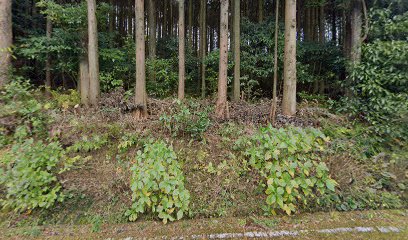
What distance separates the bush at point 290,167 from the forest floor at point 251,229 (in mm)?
315

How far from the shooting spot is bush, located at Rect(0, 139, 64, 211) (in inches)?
121

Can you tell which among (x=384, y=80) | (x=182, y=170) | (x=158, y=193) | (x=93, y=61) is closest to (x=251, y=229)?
(x=158, y=193)

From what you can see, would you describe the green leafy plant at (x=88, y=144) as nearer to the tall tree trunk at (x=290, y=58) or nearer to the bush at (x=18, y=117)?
the bush at (x=18, y=117)

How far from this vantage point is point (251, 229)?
2873 millimetres

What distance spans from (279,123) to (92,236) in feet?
15.2

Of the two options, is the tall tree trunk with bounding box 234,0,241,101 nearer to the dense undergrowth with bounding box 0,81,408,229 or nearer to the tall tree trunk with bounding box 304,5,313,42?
the dense undergrowth with bounding box 0,81,408,229

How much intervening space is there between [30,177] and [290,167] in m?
3.95

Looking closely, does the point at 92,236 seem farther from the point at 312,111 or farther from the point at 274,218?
the point at 312,111

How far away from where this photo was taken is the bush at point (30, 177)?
3.07 meters

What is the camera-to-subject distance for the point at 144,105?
18.1ft

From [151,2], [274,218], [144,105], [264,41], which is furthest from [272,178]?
[151,2]

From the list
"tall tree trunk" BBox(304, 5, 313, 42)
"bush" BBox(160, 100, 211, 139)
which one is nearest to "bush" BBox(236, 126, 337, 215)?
"bush" BBox(160, 100, 211, 139)

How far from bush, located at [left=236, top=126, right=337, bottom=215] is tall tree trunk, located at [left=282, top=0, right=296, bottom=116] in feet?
6.51

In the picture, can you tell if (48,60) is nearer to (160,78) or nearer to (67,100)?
(67,100)
